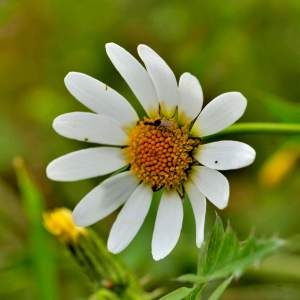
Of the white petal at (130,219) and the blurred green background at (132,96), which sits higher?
the blurred green background at (132,96)

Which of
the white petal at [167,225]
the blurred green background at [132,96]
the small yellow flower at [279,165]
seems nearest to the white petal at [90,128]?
the white petal at [167,225]

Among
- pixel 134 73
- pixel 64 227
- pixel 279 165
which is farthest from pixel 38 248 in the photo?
pixel 279 165

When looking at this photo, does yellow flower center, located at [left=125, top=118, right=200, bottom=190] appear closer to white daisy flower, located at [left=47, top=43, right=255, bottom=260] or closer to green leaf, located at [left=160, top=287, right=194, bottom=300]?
white daisy flower, located at [left=47, top=43, right=255, bottom=260]

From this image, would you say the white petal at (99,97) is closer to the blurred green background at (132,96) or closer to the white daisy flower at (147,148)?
the white daisy flower at (147,148)

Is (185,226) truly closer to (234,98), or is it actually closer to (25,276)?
(25,276)

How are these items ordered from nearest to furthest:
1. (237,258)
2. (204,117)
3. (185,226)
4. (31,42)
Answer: (237,258) < (204,117) < (185,226) < (31,42)

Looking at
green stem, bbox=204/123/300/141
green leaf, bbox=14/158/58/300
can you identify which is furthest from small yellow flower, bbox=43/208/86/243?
green stem, bbox=204/123/300/141

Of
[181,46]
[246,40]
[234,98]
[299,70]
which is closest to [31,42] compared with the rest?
[181,46]
